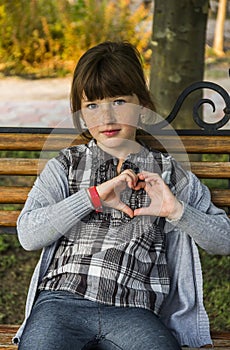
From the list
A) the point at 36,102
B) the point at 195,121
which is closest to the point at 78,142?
the point at 195,121

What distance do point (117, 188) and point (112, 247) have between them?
186 millimetres

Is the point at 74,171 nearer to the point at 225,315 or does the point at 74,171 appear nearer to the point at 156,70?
the point at 225,315

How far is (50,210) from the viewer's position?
240 cm

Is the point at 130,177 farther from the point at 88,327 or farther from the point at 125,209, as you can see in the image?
the point at 88,327

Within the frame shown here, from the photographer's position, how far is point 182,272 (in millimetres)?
2521

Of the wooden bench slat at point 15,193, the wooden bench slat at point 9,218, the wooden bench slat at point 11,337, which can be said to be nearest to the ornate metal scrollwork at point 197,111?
the wooden bench slat at point 15,193

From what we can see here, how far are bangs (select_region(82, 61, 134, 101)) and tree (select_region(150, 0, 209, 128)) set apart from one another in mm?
1660

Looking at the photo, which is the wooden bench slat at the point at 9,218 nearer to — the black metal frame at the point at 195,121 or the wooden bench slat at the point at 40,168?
the wooden bench slat at the point at 40,168

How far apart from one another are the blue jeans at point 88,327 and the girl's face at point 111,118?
0.52 meters

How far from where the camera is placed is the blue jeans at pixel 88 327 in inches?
85.2

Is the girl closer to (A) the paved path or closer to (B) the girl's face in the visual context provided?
(B) the girl's face

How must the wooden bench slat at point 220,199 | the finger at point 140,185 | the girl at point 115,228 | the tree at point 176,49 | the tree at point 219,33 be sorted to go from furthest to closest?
the tree at point 219,33 < the tree at point 176,49 < the wooden bench slat at point 220,199 < the finger at point 140,185 < the girl at point 115,228

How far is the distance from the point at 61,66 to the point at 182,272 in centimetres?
722

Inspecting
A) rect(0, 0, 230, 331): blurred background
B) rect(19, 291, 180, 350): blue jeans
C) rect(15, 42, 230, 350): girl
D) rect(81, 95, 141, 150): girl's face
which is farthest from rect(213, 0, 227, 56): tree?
rect(19, 291, 180, 350): blue jeans
